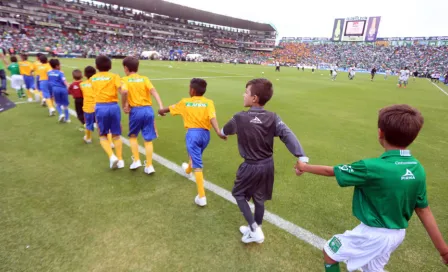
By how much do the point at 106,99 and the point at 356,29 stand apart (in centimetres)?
8157

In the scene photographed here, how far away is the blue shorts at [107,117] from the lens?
4586 mm

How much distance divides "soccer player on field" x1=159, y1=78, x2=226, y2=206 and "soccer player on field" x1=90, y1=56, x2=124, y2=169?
1521 mm

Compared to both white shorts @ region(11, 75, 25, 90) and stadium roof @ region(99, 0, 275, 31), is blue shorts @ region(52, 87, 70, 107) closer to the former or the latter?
white shorts @ region(11, 75, 25, 90)

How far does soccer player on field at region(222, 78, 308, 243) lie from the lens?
2.53 m

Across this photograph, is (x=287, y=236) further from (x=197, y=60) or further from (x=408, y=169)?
(x=197, y=60)

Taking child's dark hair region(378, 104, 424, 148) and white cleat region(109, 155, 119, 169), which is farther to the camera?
white cleat region(109, 155, 119, 169)

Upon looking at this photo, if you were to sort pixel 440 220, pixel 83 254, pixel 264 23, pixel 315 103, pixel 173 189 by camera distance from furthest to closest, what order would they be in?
1. pixel 264 23
2. pixel 315 103
3. pixel 173 189
4. pixel 440 220
5. pixel 83 254

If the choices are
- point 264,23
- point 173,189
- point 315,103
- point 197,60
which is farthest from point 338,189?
point 264,23

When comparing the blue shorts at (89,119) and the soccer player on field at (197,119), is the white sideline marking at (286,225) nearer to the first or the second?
the soccer player on field at (197,119)

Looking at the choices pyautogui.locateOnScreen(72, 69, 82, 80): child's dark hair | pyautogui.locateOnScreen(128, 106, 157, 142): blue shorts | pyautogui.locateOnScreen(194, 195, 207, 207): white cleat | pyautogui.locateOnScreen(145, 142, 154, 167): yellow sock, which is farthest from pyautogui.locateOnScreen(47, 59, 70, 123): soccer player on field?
pyautogui.locateOnScreen(194, 195, 207, 207): white cleat

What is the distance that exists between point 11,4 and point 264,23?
69964 mm

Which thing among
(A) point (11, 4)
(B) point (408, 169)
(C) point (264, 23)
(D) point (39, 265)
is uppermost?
(C) point (264, 23)

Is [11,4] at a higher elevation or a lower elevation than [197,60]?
higher

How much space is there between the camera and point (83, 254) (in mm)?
2742
